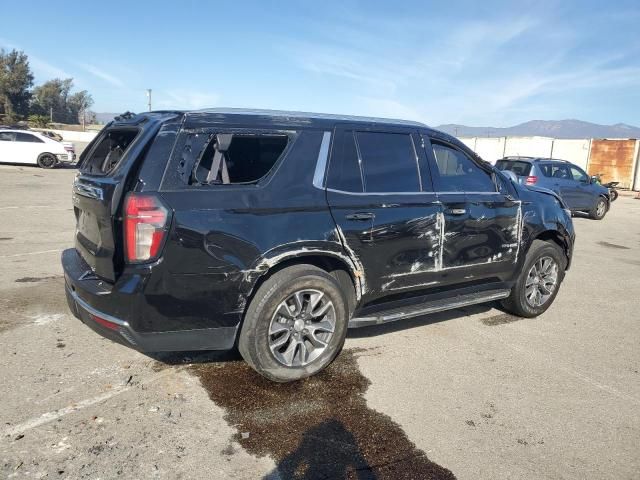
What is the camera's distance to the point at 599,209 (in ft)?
49.1

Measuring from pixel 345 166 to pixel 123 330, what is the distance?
1906 millimetres

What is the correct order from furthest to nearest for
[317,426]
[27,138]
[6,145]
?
[27,138]
[6,145]
[317,426]

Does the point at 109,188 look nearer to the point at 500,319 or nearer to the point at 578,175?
the point at 500,319

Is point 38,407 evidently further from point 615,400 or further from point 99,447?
point 615,400

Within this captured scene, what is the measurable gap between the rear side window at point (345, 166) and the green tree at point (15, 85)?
75410 millimetres

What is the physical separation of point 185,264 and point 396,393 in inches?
67.4

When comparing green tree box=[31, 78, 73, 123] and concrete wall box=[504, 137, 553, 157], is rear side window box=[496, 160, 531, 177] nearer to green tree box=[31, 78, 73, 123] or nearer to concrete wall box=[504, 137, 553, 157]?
concrete wall box=[504, 137, 553, 157]

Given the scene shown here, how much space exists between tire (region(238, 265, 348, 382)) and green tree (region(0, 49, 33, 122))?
75722 millimetres

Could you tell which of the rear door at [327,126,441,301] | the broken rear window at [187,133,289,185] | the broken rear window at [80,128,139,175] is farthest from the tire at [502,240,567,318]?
the broken rear window at [80,128,139,175]

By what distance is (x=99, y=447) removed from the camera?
2.77 meters

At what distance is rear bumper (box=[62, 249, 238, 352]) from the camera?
307cm

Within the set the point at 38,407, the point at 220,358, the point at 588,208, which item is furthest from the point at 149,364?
the point at 588,208

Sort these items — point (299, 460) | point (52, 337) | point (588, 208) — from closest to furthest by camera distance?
1. point (299, 460)
2. point (52, 337)
3. point (588, 208)

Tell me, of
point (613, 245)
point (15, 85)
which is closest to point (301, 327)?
point (613, 245)
